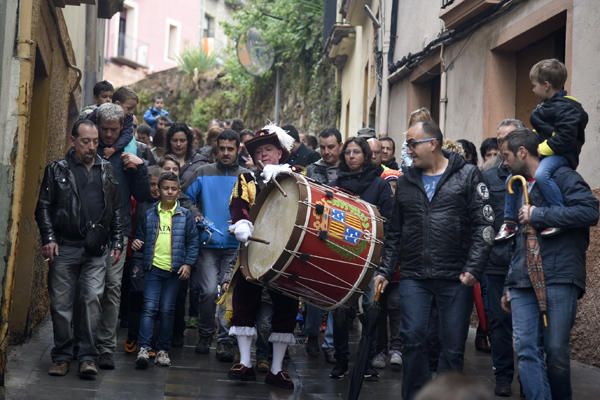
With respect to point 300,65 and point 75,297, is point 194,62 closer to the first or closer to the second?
point 300,65

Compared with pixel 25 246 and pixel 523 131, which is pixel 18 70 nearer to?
pixel 25 246

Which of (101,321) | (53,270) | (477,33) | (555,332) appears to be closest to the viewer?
(555,332)

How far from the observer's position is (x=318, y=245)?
783 cm

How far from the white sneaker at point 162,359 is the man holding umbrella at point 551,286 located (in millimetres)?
3362

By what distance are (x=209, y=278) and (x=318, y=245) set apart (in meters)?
2.30

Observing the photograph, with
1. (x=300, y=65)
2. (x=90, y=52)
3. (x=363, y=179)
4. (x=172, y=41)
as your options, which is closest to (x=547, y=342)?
(x=363, y=179)

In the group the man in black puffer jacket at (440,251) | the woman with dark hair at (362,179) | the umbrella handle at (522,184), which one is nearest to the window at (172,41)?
the woman with dark hair at (362,179)

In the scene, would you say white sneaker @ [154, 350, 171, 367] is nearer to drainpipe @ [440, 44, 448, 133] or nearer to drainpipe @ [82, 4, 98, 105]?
drainpipe @ [440, 44, 448, 133]

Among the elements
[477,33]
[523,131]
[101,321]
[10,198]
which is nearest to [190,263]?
[101,321]

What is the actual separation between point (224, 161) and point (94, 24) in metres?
8.88

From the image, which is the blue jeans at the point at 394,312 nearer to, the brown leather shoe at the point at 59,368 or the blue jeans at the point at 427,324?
the blue jeans at the point at 427,324

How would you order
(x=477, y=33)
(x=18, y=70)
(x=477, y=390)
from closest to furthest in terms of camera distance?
1. (x=477, y=390)
2. (x=18, y=70)
3. (x=477, y=33)

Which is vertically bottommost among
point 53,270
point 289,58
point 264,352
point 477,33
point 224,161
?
point 264,352

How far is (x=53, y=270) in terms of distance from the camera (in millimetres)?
8336
